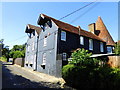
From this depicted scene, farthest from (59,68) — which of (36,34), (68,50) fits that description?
(36,34)

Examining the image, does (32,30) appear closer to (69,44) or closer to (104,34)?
(69,44)

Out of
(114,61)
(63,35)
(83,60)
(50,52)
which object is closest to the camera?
(114,61)

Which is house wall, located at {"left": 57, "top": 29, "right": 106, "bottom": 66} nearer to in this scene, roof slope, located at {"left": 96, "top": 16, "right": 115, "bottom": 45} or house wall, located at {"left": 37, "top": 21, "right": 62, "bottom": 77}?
house wall, located at {"left": 37, "top": 21, "right": 62, "bottom": 77}

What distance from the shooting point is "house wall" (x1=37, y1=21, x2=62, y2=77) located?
16.3 metres

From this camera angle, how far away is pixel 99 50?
A: 24.2m

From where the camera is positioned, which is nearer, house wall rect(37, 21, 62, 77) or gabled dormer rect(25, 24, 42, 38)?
house wall rect(37, 21, 62, 77)

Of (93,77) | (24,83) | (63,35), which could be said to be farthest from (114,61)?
(63,35)

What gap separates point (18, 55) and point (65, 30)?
29409mm

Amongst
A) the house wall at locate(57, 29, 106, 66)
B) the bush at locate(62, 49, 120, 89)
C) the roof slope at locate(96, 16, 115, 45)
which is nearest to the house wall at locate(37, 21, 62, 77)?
the house wall at locate(57, 29, 106, 66)

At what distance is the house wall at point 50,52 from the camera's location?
16.3 metres

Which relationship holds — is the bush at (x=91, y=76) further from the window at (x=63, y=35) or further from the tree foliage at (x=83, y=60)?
the window at (x=63, y=35)

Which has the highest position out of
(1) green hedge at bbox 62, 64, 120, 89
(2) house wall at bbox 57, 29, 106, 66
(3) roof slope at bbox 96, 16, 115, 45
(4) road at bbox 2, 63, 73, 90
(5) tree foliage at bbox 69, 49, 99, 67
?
(3) roof slope at bbox 96, 16, 115, 45

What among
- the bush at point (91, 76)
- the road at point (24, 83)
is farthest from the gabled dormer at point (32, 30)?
the bush at point (91, 76)

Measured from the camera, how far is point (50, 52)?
719 inches
